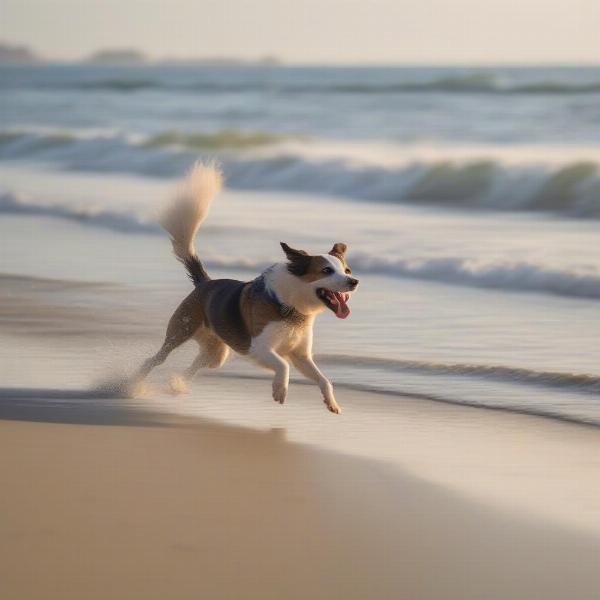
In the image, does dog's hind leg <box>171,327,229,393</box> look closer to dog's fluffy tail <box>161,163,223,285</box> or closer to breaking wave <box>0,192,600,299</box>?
dog's fluffy tail <box>161,163,223,285</box>

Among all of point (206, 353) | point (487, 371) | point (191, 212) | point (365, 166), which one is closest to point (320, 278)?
point (206, 353)

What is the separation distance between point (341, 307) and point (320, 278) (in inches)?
6.5

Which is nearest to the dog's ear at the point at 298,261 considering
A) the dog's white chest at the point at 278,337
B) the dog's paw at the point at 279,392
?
the dog's white chest at the point at 278,337

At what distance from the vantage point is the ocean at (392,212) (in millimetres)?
8742

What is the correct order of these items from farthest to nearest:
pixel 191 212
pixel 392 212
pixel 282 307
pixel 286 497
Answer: pixel 392 212 → pixel 191 212 → pixel 282 307 → pixel 286 497

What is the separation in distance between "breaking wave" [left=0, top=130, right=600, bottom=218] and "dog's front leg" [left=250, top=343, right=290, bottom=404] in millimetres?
10660

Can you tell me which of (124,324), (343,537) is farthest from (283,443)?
(124,324)

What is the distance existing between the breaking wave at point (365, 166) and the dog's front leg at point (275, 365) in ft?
35.0

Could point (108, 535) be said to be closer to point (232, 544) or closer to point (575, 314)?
point (232, 544)

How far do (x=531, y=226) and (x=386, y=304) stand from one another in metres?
5.90

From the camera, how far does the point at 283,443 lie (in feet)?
21.5

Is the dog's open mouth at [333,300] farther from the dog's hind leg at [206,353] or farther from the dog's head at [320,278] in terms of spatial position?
the dog's hind leg at [206,353]

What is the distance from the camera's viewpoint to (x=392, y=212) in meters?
18.2

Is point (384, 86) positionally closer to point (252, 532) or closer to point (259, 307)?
point (259, 307)
